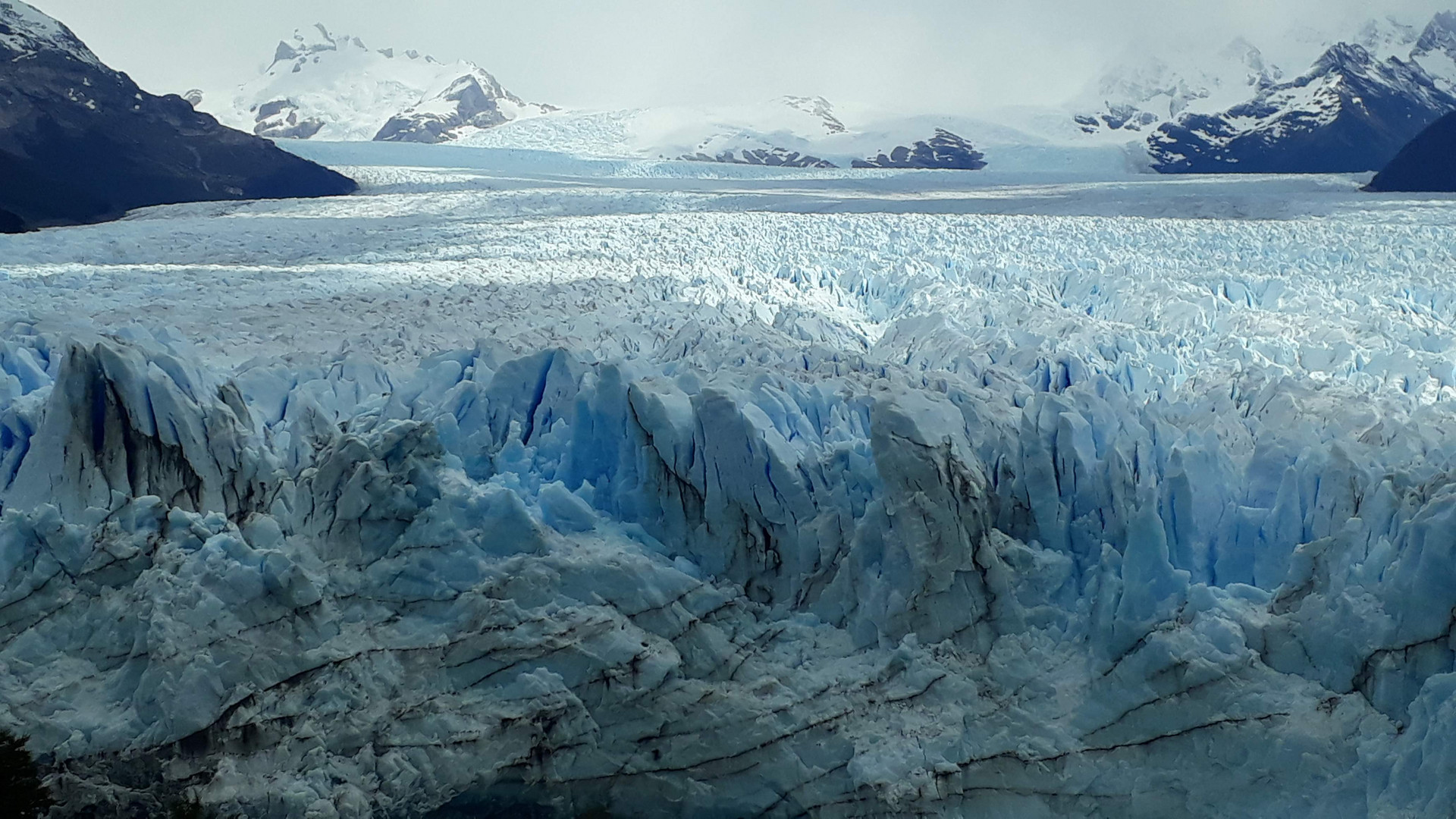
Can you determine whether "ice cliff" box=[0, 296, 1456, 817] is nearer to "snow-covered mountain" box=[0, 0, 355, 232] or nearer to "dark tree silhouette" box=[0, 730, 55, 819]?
"dark tree silhouette" box=[0, 730, 55, 819]

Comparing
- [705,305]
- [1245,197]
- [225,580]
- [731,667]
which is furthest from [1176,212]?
[225,580]

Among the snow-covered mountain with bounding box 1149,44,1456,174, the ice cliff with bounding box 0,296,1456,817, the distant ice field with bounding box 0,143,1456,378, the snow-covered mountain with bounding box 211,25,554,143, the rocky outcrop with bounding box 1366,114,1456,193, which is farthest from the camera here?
the snow-covered mountain with bounding box 211,25,554,143

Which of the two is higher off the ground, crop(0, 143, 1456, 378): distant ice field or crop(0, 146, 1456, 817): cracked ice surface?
crop(0, 143, 1456, 378): distant ice field

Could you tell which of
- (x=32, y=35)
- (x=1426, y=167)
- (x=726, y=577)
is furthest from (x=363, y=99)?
(x=726, y=577)

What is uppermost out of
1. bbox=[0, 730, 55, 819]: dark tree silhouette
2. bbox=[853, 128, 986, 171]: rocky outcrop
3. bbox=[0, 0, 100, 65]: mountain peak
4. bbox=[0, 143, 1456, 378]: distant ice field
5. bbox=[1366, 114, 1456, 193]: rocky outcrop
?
bbox=[0, 0, 100, 65]: mountain peak

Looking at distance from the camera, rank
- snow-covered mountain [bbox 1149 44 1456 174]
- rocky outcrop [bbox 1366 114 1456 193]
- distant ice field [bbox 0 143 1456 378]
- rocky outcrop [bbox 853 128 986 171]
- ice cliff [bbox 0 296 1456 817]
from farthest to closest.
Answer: snow-covered mountain [bbox 1149 44 1456 174] < rocky outcrop [bbox 853 128 986 171] < rocky outcrop [bbox 1366 114 1456 193] < distant ice field [bbox 0 143 1456 378] < ice cliff [bbox 0 296 1456 817]

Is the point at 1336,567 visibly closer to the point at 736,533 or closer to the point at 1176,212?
the point at 736,533

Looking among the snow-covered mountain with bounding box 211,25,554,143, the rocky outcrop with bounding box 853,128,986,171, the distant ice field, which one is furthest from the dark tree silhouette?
the snow-covered mountain with bounding box 211,25,554,143

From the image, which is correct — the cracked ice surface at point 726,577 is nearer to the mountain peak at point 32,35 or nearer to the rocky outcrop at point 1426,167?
the rocky outcrop at point 1426,167
